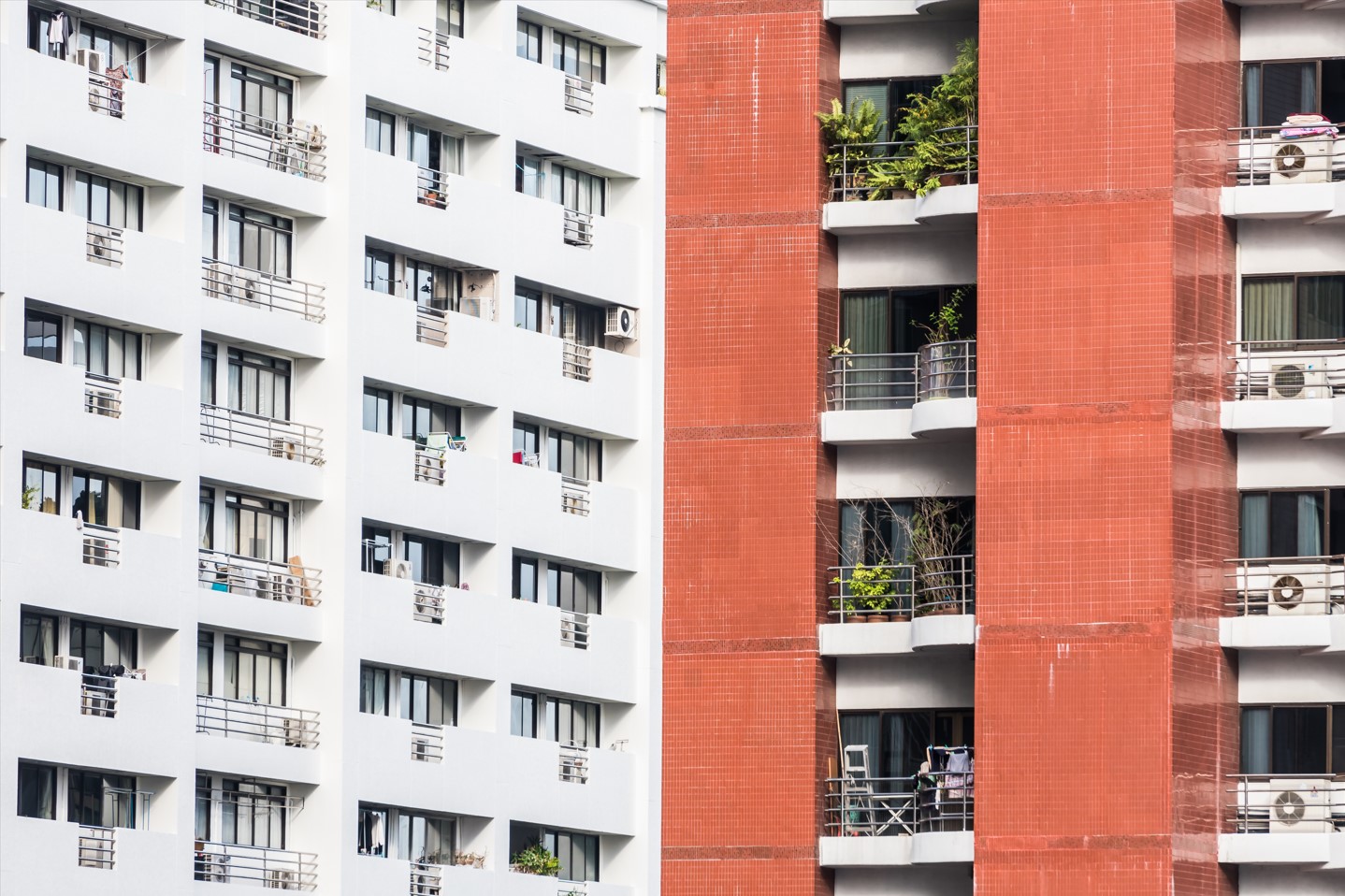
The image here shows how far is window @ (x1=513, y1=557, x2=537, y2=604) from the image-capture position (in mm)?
79250

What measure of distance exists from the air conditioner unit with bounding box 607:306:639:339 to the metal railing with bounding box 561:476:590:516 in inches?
132

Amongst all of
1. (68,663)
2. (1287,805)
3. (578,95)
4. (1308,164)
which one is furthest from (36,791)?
(1308,164)

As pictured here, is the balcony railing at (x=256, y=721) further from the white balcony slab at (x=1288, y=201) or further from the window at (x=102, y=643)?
the white balcony slab at (x=1288, y=201)

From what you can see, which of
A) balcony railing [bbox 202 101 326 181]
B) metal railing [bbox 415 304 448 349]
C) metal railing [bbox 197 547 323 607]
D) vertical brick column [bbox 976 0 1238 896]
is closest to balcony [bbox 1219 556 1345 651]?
vertical brick column [bbox 976 0 1238 896]

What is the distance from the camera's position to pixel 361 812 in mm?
73812

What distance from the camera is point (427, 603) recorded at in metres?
75.9

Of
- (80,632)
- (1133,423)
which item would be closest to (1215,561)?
(1133,423)

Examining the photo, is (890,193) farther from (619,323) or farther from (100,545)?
(619,323)

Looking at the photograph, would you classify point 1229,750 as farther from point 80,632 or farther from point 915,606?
point 80,632

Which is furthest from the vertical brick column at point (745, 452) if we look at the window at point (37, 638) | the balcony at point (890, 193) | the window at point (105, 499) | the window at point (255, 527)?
the window at point (255, 527)

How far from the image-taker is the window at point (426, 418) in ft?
251

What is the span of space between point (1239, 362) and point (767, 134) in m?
7.44

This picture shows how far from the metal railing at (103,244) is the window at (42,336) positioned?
4.31ft

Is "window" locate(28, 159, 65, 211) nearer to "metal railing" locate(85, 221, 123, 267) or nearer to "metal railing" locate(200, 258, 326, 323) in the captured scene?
"metal railing" locate(85, 221, 123, 267)
